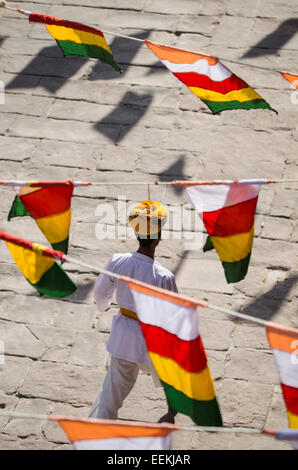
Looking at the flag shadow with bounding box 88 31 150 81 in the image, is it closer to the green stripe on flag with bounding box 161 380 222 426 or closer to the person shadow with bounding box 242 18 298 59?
the person shadow with bounding box 242 18 298 59

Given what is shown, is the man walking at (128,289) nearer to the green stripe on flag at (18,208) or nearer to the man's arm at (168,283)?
the man's arm at (168,283)

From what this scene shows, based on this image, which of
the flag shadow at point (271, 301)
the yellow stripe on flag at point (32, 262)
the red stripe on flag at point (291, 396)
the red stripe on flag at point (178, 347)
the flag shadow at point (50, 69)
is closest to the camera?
the red stripe on flag at point (291, 396)

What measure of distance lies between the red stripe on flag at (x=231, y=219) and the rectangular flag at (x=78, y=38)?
1673 mm

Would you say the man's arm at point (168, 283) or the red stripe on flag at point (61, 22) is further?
the red stripe on flag at point (61, 22)

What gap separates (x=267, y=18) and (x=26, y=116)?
3501 mm

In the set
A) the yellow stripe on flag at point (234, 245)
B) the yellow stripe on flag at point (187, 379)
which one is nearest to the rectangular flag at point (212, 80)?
the yellow stripe on flag at point (234, 245)

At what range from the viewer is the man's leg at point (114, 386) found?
4.80 meters

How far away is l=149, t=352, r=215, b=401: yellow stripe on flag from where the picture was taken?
3879mm

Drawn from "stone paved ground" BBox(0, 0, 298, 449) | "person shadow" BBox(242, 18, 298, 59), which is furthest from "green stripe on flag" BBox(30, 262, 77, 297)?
"person shadow" BBox(242, 18, 298, 59)

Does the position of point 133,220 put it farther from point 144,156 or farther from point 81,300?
point 144,156

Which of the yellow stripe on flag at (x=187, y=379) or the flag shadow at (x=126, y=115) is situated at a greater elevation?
the yellow stripe on flag at (x=187, y=379)

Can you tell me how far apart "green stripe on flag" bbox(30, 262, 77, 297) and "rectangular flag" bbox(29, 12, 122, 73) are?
7.72 ft

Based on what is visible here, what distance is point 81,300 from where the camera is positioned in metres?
6.27

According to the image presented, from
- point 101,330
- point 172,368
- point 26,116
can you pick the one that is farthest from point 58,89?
point 172,368
